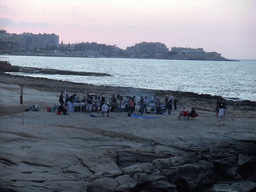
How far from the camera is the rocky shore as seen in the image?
7.90 metres

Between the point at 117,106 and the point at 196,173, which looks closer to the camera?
the point at 196,173

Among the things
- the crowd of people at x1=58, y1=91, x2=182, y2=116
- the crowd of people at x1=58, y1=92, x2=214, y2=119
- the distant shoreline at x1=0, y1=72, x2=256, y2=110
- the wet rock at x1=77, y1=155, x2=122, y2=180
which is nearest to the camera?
the wet rock at x1=77, y1=155, x2=122, y2=180

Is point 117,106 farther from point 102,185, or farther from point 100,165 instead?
point 102,185

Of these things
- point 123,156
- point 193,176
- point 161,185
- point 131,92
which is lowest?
point 131,92

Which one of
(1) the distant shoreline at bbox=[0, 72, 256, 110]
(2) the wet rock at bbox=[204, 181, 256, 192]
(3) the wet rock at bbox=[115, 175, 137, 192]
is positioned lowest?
(2) the wet rock at bbox=[204, 181, 256, 192]

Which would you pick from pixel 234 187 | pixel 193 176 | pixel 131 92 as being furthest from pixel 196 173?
pixel 131 92

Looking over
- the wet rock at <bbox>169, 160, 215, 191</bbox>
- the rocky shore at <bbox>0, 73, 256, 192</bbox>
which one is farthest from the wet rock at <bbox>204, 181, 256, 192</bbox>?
the wet rock at <bbox>169, 160, 215, 191</bbox>

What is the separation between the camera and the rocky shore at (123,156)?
25.9 feet

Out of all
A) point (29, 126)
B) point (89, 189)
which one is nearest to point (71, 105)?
point (29, 126)

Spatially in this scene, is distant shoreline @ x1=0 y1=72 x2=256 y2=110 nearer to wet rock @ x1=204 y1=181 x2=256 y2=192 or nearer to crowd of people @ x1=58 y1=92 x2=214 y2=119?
crowd of people @ x1=58 y1=92 x2=214 y2=119

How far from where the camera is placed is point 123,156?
33.0 feet

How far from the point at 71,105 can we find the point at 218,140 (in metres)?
9.05

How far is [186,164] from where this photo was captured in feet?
31.8

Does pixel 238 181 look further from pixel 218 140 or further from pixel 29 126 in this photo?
pixel 29 126
